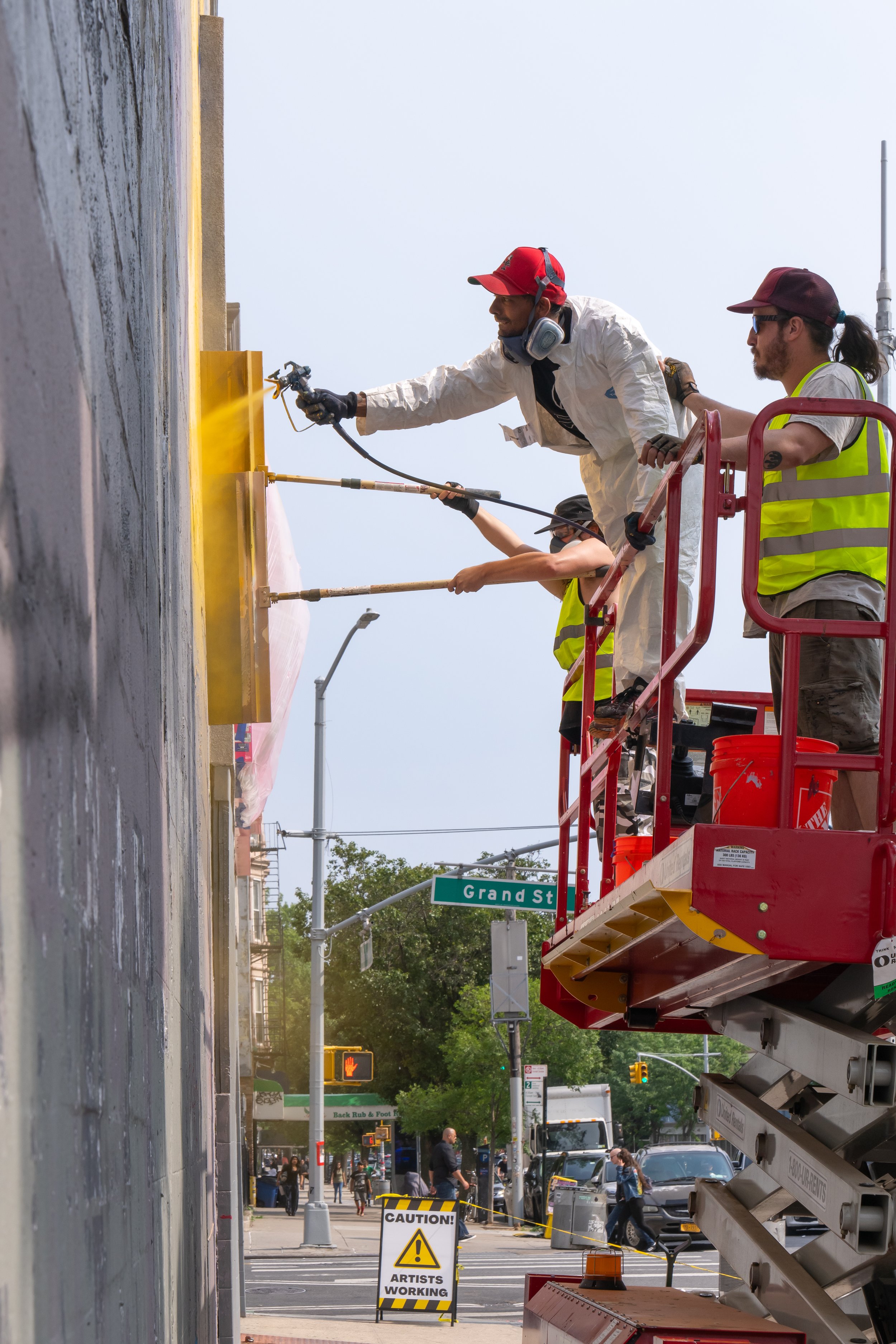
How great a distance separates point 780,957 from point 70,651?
7.58 feet

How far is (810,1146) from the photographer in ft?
12.4

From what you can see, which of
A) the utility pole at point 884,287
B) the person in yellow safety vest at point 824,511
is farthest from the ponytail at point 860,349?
the utility pole at point 884,287

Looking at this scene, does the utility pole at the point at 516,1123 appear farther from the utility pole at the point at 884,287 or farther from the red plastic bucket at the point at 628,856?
the red plastic bucket at the point at 628,856

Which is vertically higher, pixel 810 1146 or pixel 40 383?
pixel 40 383

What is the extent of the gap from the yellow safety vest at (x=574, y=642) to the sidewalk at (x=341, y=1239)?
25.0 ft

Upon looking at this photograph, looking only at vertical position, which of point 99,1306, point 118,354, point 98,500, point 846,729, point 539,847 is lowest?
point 539,847

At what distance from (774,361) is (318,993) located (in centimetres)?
2066

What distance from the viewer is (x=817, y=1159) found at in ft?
12.1

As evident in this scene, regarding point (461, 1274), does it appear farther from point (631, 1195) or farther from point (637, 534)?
point (637, 534)

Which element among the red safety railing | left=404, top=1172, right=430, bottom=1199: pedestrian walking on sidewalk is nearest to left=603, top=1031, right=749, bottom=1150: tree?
left=404, top=1172, right=430, bottom=1199: pedestrian walking on sidewalk

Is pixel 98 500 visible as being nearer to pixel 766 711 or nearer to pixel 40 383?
pixel 40 383

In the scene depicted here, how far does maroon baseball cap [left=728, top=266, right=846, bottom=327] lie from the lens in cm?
452

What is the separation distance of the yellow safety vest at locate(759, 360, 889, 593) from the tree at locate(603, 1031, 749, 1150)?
7364 cm

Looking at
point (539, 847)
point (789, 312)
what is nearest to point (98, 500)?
point (789, 312)
